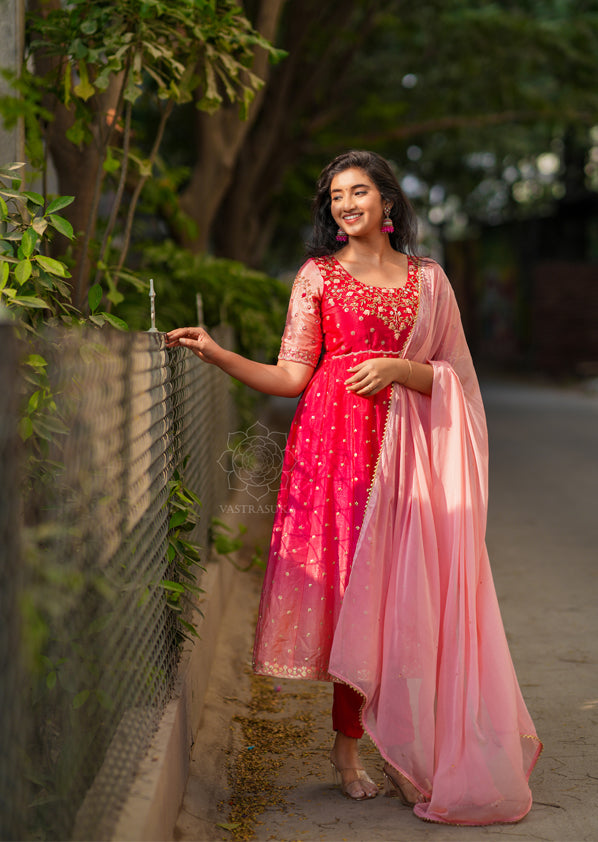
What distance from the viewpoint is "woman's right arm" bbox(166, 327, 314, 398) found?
10.3ft

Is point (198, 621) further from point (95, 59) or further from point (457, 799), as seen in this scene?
point (95, 59)

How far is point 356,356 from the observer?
3301 millimetres

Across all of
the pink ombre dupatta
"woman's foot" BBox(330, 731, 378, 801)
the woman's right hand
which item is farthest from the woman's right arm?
"woman's foot" BBox(330, 731, 378, 801)

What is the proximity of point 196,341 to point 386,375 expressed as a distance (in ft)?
2.00

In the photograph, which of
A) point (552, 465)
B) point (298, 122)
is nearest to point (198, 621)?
point (552, 465)

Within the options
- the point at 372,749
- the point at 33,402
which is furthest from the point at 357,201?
the point at 372,749

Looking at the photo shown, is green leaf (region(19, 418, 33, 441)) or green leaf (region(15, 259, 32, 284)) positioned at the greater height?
green leaf (region(15, 259, 32, 284))

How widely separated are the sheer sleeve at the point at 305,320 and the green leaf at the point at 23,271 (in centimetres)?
88

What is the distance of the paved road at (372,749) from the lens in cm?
300

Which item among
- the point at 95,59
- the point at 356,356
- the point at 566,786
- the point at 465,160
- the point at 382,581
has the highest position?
the point at 465,160

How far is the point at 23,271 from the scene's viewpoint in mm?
2889

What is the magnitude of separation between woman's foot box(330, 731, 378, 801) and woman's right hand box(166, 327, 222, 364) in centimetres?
132

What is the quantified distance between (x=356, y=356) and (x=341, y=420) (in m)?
0.22

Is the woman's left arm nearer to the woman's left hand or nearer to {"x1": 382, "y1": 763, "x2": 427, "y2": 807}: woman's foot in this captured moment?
the woman's left hand
